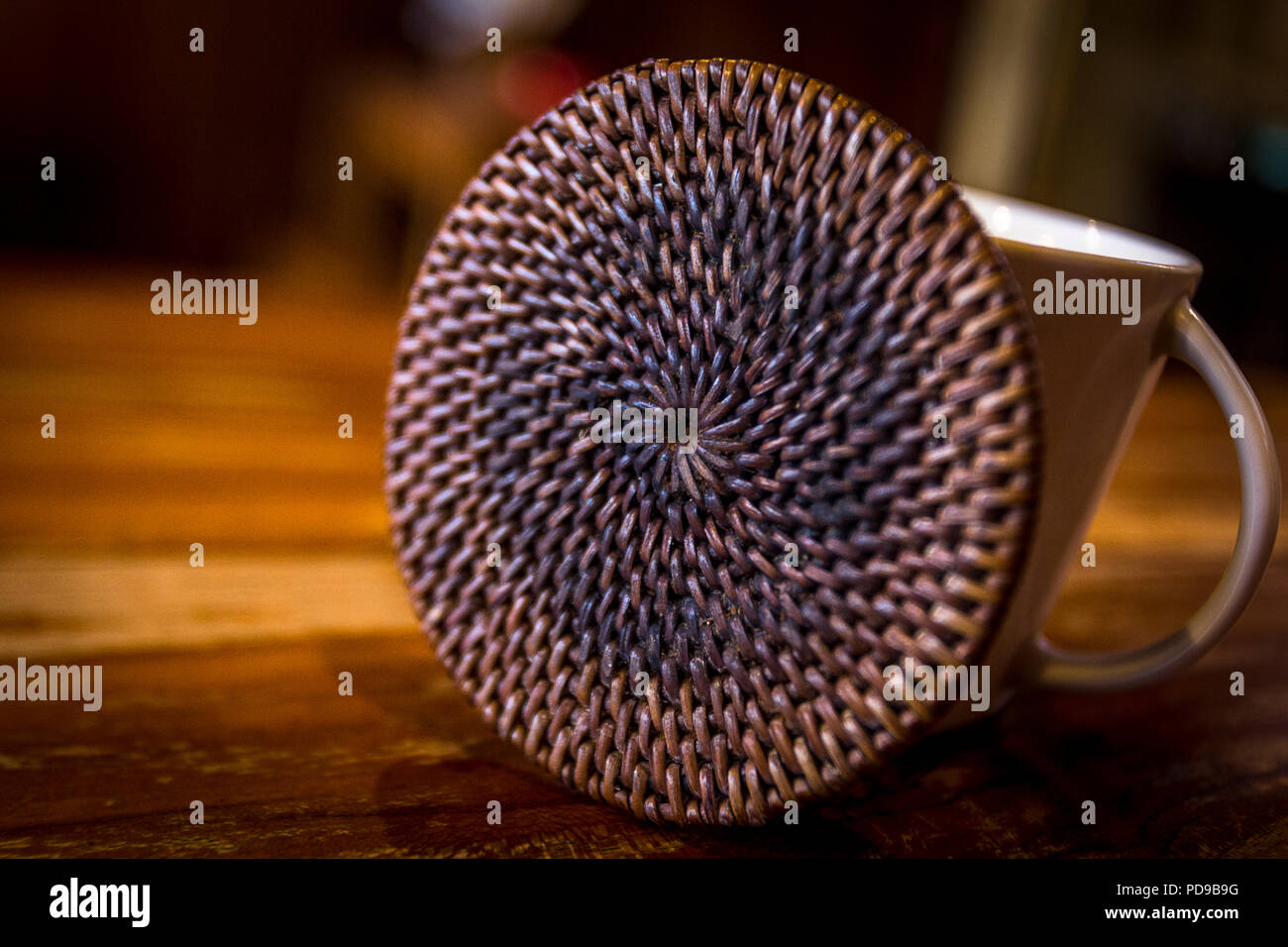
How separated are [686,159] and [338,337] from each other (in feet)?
2.62

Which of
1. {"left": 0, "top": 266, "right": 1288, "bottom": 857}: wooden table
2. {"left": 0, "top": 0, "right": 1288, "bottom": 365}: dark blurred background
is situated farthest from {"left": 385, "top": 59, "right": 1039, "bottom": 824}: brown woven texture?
{"left": 0, "top": 0, "right": 1288, "bottom": 365}: dark blurred background

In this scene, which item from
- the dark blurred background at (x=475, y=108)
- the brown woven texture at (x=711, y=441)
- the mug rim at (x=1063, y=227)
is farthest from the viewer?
the dark blurred background at (x=475, y=108)

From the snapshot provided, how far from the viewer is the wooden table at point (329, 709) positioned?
300mm

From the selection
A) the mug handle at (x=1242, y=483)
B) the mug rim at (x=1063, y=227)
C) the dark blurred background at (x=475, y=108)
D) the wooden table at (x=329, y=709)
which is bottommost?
the wooden table at (x=329, y=709)

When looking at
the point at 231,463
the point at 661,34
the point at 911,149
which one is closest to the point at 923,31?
the point at 661,34

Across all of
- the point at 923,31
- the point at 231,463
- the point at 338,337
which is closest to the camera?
the point at 231,463

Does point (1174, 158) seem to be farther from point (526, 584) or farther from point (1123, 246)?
point (526, 584)

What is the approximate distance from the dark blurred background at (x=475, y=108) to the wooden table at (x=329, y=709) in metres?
2.04

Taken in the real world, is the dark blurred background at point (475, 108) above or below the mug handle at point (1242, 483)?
above

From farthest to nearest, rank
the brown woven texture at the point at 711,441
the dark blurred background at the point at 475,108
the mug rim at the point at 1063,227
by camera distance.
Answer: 1. the dark blurred background at the point at 475,108
2. the mug rim at the point at 1063,227
3. the brown woven texture at the point at 711,441

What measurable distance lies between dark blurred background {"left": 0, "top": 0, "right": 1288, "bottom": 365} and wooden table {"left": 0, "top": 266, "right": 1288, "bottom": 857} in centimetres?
204

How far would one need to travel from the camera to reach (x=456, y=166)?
2.67 metres

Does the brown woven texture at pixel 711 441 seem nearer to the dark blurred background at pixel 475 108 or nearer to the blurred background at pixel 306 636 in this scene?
the blurred background at pixel 306 636

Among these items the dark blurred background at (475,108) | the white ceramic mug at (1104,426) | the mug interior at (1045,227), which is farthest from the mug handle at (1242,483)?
the dark blurred background at (475,108)
